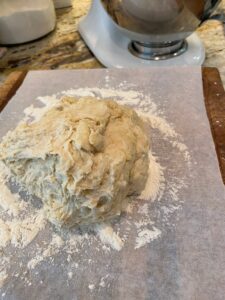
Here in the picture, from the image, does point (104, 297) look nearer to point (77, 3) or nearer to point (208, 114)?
point (208, 114)

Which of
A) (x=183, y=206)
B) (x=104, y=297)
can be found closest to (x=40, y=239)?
(x=104, y=297)

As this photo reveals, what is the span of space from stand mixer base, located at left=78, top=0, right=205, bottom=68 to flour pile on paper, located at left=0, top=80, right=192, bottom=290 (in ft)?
1.25

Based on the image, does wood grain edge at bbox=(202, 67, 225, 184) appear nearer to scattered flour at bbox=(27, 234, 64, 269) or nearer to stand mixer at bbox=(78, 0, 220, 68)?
stand mixer at bbox=(78, 0, 220, 68)

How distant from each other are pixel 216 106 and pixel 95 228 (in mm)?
413

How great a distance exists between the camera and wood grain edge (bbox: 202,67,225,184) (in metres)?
0.72

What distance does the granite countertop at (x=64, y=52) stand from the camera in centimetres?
110

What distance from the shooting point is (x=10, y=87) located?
36.4 inches

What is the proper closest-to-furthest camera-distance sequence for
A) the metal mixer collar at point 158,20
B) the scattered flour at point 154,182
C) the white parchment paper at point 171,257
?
the white parchment paper at point 171,257, the scattered flour at point 154,182, the metal mixer collar at point 158,20

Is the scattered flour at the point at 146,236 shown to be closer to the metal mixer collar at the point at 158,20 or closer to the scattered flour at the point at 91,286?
the scattered flour at the point at 91,286

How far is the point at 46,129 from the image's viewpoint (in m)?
0.65

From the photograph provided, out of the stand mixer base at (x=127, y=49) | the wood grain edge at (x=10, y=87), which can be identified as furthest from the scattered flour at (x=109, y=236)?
the stand mixer base at (x=127, y=49)

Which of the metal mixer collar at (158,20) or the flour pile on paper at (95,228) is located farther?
the metal mixer collar at (158,20)

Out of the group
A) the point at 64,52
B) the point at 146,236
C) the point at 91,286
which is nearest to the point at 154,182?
the point at 146,236

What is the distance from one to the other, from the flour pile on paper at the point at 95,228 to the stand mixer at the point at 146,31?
0.37 m
